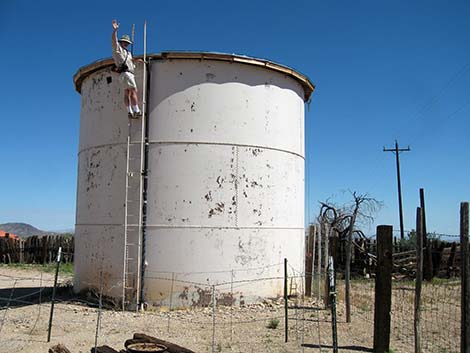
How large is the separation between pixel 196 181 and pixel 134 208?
5.66ft

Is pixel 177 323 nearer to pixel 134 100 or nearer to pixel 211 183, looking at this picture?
pixel 211 183

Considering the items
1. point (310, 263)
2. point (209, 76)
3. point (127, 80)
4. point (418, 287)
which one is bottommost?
point (310, 263)

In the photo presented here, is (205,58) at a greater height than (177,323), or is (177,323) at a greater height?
(205,58)

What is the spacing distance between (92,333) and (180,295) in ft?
8.58

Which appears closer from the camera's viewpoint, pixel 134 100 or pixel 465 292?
pixel 465 292

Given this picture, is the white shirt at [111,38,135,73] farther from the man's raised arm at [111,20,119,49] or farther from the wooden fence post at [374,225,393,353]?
the wooden fence post at [374,225,393,353]

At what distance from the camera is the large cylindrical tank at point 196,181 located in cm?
1135

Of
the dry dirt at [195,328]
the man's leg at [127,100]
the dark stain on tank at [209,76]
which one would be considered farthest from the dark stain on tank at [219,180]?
the dry dirt at [195,328]

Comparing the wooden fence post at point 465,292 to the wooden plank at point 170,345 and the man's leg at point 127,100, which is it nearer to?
the wooden plank at point 170,345

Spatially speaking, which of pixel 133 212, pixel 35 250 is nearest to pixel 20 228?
pixel 35 250

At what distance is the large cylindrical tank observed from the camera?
447 inches

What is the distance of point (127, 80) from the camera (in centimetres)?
1145

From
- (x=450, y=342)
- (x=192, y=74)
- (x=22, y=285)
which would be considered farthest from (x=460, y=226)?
(x=22, y=285)

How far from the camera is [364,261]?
72.8 ft
